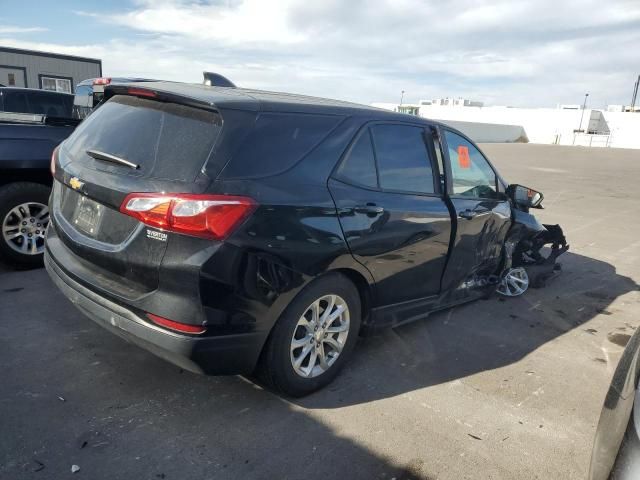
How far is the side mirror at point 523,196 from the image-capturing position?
4.81 metres

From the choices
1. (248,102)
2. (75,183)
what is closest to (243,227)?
(248,102)

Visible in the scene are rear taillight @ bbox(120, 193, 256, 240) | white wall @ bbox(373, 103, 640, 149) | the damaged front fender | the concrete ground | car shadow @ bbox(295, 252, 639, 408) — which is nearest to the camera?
rear taillight @ bbox(120, 193, 256, 240)

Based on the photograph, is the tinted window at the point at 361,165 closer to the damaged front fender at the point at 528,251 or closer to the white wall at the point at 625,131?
the damaged front fender at the point at 528,251

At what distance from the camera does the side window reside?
13.2 feet

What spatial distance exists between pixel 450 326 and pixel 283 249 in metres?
2.27

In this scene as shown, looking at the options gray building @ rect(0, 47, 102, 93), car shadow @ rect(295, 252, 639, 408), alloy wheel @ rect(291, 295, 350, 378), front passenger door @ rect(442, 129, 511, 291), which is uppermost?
gray building @ rect(0, 47, 102, 93)

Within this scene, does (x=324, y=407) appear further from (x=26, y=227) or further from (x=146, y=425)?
(x=26, y=227)

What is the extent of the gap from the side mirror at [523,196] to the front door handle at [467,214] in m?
0.89

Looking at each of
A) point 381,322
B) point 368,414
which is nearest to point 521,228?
point 381,322

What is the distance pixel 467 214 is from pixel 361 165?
4.13ft

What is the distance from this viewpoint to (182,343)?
8.05ft

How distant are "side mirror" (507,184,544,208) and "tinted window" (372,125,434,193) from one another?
145cm

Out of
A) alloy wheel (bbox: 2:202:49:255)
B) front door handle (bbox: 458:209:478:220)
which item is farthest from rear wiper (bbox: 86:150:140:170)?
front door handle (bbox: 458:209:478:220)

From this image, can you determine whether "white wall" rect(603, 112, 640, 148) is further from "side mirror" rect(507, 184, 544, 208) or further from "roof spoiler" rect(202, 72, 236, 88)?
"roof spoiler" rect(202, 72, 236, 88)
